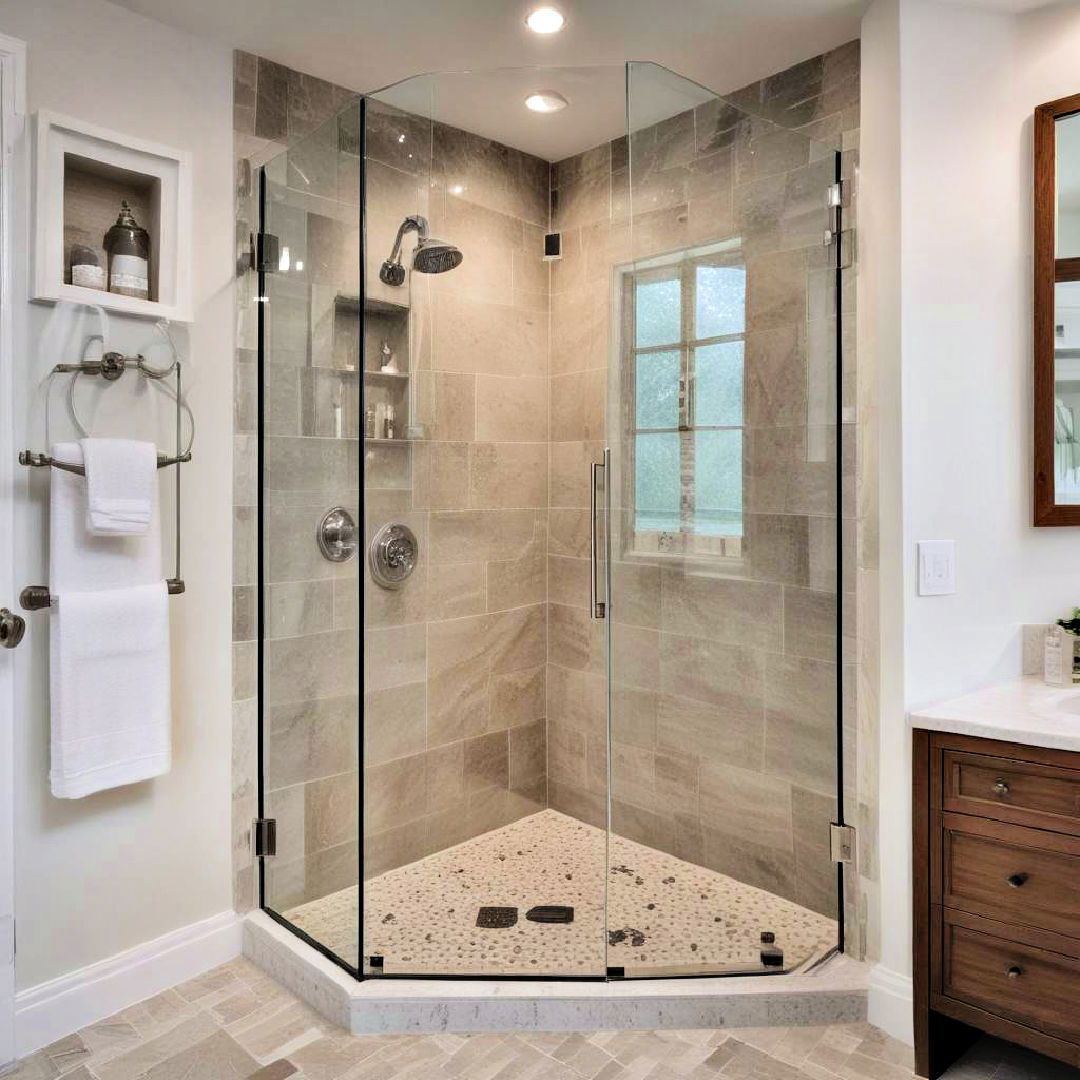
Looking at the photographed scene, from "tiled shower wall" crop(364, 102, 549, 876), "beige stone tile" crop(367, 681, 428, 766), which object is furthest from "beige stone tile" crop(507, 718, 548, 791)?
"beige stone tile" crop(367, 681, 428, 766)

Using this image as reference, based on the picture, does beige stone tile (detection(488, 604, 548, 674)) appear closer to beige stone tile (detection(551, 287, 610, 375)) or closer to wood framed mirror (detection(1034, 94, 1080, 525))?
beige stone tile (detection(551, 287, 610, 375))

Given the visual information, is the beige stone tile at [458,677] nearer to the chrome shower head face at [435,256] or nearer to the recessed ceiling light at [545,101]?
the chrome shower head face at [435,256]

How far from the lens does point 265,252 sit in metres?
2.34

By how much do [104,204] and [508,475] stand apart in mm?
1254

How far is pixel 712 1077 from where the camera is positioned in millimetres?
1845

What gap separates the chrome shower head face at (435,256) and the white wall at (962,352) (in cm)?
108

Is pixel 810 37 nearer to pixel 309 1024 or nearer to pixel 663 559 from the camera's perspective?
pixel 663 559

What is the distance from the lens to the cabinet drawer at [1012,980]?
66.2 inches

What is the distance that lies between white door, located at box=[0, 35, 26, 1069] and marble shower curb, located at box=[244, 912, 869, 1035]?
28.7 inches

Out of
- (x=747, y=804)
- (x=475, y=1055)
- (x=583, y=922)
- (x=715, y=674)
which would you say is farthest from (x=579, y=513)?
(x=475, y=1055)

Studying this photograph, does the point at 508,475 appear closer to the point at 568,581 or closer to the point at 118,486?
the point at 568,581

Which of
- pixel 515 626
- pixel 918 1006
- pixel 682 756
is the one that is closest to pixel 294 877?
pixel 515 626

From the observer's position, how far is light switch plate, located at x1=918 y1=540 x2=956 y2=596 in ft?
6.56

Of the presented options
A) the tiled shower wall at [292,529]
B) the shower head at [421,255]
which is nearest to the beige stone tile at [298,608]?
the tiled shower wall at [292,529]
